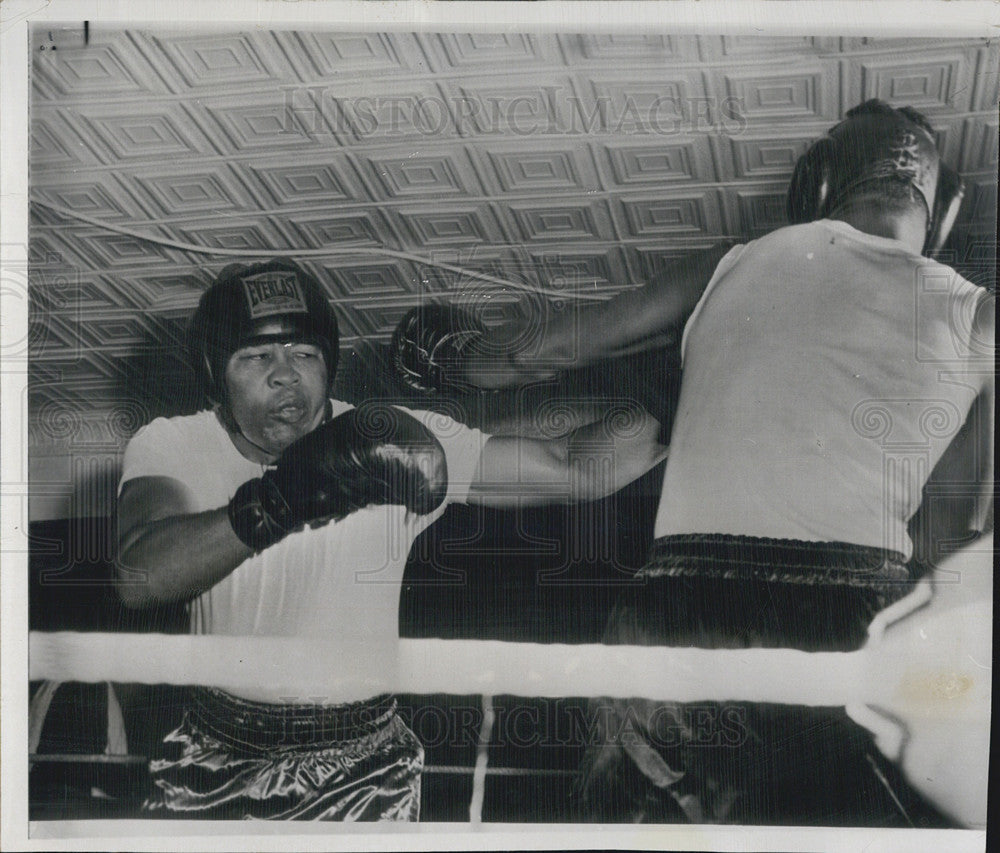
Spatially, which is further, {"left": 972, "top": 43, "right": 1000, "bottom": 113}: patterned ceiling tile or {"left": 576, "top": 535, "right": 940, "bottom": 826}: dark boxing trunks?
{"left": 972, "top": 43, "right": 1000, "bottom": 113}: patterned ceiling tile

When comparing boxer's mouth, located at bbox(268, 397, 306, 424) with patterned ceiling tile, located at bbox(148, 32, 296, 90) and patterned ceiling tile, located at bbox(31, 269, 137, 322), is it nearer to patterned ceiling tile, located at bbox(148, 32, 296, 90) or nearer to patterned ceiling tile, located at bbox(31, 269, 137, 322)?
patterned ceiling tile, located at bbox(31, 269, 137, 322)

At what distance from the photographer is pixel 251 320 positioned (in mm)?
2705

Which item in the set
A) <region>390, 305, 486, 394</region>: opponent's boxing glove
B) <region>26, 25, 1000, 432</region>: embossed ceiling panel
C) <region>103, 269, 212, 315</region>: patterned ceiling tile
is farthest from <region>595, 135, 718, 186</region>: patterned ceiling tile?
<region>103, 269, 212, 315</region>: patterned ceiling tile

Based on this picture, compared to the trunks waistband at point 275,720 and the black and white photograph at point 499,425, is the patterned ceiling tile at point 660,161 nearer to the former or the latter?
the black and white photograph at point 499,425

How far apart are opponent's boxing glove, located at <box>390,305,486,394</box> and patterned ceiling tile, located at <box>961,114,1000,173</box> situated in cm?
153

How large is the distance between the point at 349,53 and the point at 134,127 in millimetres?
674

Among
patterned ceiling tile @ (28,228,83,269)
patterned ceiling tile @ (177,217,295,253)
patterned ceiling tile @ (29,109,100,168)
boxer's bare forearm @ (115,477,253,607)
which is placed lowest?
boxer's bare forearm @ (115,477,253,607)

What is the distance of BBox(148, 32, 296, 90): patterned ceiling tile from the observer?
271cm

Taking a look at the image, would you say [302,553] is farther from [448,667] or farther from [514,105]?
[514,105]

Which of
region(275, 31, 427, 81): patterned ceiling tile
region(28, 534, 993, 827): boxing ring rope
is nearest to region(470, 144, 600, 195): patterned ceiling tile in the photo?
region(275, 31, 427, 81): patterned ceiling tile

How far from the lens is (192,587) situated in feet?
8.68

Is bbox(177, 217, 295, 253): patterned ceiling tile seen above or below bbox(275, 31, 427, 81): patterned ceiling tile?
below

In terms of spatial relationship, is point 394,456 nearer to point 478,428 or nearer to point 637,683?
point 478,428

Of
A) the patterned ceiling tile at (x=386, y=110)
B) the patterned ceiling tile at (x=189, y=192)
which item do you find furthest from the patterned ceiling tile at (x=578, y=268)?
the patterned ceiling tile at (x=189, y=192)
